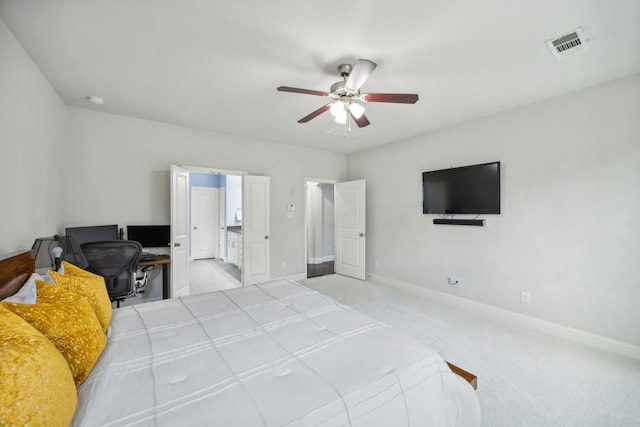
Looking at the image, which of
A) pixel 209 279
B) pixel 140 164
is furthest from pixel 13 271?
pixel 209 279

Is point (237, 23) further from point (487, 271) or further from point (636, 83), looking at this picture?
point (487, 271)

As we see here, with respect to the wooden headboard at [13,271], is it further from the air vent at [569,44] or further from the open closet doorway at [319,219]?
the open closet doorway at [319,219]

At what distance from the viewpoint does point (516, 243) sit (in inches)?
127

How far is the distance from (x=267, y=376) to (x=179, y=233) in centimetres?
326

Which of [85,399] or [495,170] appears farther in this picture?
[495,170]

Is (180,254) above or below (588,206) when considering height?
below

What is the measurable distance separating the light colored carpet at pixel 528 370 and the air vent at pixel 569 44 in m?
2.65

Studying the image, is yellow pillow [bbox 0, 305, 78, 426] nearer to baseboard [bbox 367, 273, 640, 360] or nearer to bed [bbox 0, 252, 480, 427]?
bed [bbox 0, 252, 480, 427]

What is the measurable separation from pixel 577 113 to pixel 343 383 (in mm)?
3624

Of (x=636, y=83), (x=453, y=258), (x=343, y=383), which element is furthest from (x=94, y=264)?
(x=636, y=83)

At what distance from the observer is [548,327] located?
295 centimetres

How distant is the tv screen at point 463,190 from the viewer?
338 centimetres

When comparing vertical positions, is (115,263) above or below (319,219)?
below

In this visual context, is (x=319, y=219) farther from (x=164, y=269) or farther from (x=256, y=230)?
(x=164, y=269)
